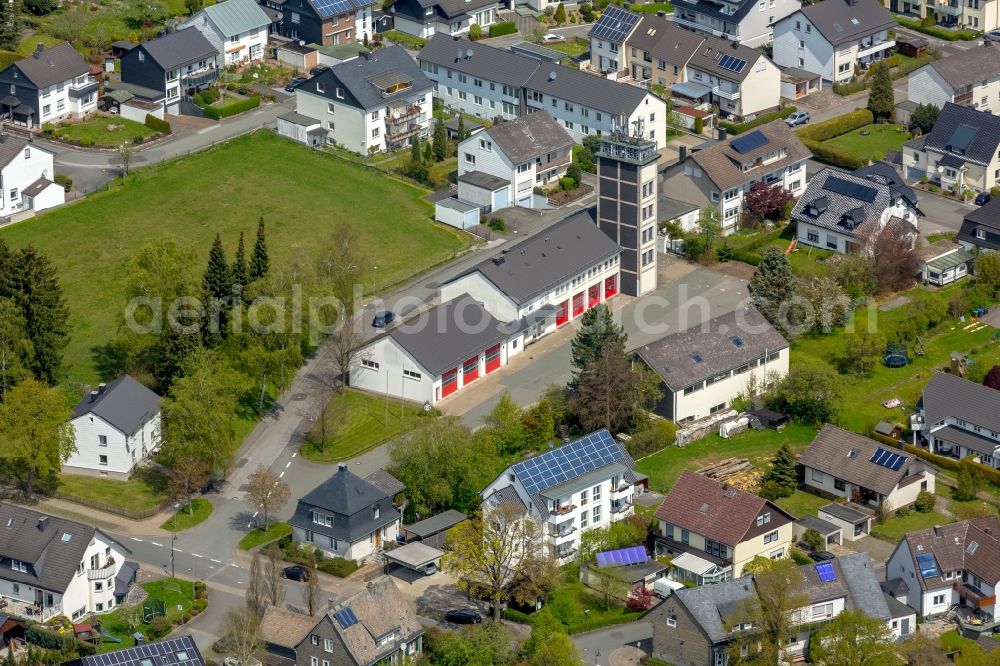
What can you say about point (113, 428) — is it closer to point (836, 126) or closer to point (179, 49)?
point (179, 49)

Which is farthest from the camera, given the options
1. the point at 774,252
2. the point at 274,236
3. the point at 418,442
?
the point at 274,236

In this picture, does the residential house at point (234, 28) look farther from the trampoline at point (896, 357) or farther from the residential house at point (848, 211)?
the trampoline at point (896, 357)

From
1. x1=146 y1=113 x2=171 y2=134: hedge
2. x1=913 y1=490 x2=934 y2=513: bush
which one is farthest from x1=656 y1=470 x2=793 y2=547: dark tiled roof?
x1=146 y1=113 x2=171 y2=134: hedge

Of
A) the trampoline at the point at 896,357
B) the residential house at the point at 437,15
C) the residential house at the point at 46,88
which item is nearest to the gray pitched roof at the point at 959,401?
the trampoline at the point at 896,357

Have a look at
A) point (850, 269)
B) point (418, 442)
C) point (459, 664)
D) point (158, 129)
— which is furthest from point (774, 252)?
point (158, 129)

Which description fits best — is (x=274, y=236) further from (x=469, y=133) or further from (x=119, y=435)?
(x=119, y=435)

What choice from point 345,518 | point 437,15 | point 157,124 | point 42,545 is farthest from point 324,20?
point 42,545

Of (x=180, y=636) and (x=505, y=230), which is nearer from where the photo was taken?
(x=180, y=636)
